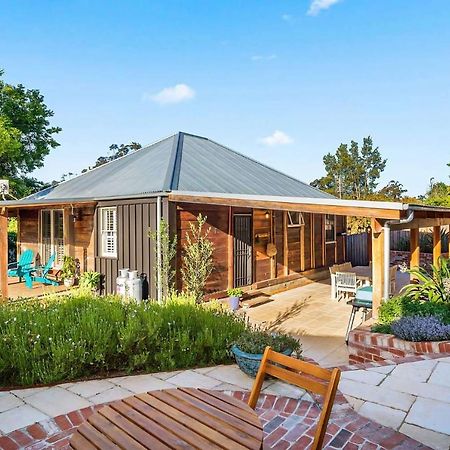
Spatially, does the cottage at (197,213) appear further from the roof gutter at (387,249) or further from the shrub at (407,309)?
the shrub at (407,309)

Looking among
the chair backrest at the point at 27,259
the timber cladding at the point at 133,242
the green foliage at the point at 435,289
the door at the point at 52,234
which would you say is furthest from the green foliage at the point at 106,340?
the chair backrest at the point at 27,259

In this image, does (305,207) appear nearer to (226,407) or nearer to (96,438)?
(226,407)

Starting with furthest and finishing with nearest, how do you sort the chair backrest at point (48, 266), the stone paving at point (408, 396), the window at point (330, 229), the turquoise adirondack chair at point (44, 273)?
1. the window at point (330, 229)
2. the chair backrest at point (48, 266)
3. the turquoise adirondack chair at point (44, 273)
4. the stone paving at point (408, 396)

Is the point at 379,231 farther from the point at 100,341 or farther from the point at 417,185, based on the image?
the point at 417,185

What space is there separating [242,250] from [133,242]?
2908 millimetres

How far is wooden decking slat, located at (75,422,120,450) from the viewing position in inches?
69.1

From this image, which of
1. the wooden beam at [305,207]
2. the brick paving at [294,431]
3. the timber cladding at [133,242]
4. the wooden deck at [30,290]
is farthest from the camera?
the wooden deck at [30,290]

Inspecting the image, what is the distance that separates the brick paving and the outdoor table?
879 mm

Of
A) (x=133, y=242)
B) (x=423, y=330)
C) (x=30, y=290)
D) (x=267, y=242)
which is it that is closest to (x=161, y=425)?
(x=423, y=330)

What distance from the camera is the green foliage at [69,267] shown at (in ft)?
35.5

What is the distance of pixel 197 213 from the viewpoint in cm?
905

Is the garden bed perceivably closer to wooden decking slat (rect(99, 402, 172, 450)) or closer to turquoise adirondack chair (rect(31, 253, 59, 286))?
wooden decking slat (rect(99, 402, 172, 450))

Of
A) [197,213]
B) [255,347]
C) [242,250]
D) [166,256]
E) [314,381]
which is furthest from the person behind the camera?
[242,250]

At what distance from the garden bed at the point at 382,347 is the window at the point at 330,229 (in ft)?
28.7
